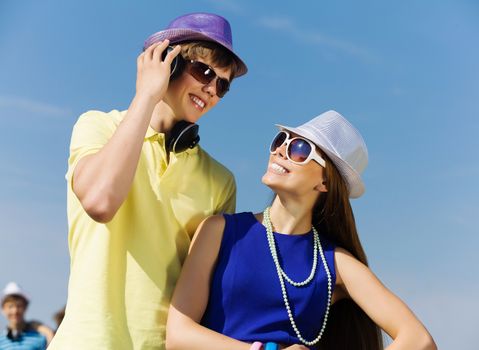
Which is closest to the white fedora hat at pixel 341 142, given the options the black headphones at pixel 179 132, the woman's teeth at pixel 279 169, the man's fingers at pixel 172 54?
the woman's teeth at pixel 279 169

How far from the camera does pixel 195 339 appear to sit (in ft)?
12.1

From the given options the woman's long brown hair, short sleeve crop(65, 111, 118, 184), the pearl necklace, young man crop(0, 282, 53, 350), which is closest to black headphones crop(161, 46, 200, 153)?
short sleeve crop(65, 111, 118, 184)

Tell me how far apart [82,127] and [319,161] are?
1.15 meters

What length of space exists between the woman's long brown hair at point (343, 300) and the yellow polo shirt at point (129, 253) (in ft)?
2.25

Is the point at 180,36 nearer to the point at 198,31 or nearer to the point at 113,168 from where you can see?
the point at 198,31

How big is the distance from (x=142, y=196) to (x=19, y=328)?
22.7 feet

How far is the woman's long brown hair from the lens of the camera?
14.1 ft

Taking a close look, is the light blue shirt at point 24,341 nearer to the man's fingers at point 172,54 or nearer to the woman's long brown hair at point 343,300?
the woman's long brown hair at point 343,300

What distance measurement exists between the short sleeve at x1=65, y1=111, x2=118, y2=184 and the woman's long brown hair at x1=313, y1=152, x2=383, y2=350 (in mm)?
1124

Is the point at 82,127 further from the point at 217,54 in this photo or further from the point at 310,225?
the point at 310,225

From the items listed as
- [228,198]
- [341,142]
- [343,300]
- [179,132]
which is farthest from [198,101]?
[343,300]

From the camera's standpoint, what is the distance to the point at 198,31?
4.16 metres

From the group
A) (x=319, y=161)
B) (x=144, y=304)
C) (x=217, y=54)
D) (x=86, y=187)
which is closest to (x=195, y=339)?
(x=144, y=304)

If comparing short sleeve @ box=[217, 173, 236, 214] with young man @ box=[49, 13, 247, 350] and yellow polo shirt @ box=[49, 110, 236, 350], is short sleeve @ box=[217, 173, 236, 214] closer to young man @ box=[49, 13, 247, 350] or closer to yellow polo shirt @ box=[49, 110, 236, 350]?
young man @ box=[49, 13, 247, 350]
